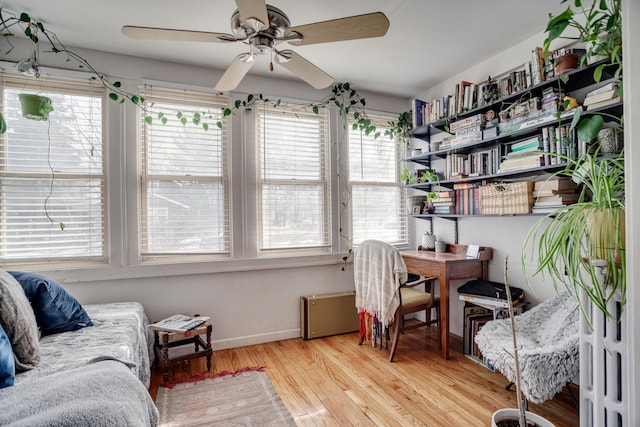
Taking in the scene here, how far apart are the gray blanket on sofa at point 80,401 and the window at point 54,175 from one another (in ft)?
5.41

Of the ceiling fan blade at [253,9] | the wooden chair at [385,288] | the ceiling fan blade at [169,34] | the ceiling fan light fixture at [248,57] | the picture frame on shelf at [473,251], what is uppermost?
the ceiling fan blade at [169,34]

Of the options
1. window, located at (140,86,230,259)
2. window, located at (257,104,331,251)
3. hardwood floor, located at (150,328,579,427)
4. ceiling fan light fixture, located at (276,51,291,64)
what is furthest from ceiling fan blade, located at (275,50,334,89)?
hardwood floor, located at (150,328,579,427)

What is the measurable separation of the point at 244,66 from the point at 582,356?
236cm

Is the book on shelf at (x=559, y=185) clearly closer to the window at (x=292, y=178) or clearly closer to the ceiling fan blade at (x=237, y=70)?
the window at (x=292, y=178)

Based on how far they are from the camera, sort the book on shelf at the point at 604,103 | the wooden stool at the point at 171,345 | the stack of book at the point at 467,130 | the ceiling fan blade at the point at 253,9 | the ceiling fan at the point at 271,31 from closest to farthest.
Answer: the ceiling fan blade at the point at 253,9, the ceiling fan at the point at 271,31, the book on shelf at the point at 604,103, the wooden stool at the point at 171,345, the stack of book at the point at 467,130

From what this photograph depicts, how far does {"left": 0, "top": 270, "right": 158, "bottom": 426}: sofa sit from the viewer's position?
1.11 metres

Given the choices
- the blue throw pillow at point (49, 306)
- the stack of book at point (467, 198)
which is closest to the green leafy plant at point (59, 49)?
the blue throw pillow at point (49, 306)

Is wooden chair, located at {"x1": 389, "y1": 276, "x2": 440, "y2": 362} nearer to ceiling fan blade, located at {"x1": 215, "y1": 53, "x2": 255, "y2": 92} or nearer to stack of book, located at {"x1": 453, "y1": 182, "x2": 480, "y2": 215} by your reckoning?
stack of book, located at {"x1": 453, "y1": 182, "x2": 480, "y2": 215}

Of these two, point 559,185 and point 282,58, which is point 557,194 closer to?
point 559,185

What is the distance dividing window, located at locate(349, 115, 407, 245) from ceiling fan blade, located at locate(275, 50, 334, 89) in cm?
140

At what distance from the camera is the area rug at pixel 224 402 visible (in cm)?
200

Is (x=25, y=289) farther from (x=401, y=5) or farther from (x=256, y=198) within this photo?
(x=401, y=5)

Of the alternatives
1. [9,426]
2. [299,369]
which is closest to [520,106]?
[299,369]

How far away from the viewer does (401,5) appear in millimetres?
2223
